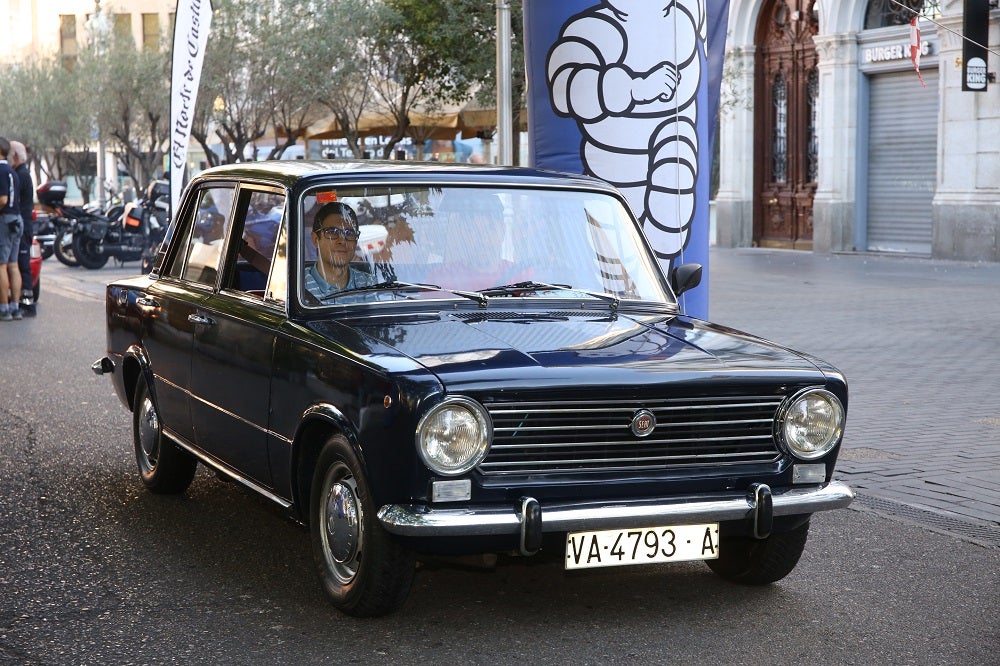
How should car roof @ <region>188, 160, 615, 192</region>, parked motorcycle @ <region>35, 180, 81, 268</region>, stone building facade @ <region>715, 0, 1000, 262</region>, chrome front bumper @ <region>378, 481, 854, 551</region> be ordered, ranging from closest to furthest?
chrome front bumper @ <region>378, 481, 854, 551</region>
car roof @ <region>188, 160, 615, 192</region>
stone building facade @ <region>715, 0, 1000, 262</region>
parked motorcycle @ <region>35, 180, 81, 268</region>

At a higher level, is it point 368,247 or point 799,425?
point 368,247

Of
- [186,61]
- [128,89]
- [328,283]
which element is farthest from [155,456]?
[128,89]

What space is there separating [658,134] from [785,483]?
14.8 feet

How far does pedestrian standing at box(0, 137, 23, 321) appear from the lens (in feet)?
47.6

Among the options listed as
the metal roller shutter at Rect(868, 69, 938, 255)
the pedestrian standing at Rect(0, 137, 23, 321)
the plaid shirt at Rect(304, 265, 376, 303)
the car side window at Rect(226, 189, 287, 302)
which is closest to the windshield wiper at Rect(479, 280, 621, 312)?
the plaid shirt at Rect(304, 265, 376, 303)

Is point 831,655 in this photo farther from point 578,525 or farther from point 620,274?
point 620,274

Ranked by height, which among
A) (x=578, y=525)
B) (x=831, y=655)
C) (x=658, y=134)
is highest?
(x=658, y=134)

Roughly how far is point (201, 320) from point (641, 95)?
12.8ft

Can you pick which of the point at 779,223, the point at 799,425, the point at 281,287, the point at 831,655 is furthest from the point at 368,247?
the point at 779,223

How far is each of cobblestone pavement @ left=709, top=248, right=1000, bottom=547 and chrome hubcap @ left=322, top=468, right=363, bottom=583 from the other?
2752mm

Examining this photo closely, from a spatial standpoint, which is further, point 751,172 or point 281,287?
point 751,172

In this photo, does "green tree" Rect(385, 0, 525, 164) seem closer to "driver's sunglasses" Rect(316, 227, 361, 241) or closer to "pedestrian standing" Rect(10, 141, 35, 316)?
"pedestrian standing" Rect(10, 141, 35, 316)

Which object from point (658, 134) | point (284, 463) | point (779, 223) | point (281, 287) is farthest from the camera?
point (779, 223)

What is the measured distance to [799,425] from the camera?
484cm
